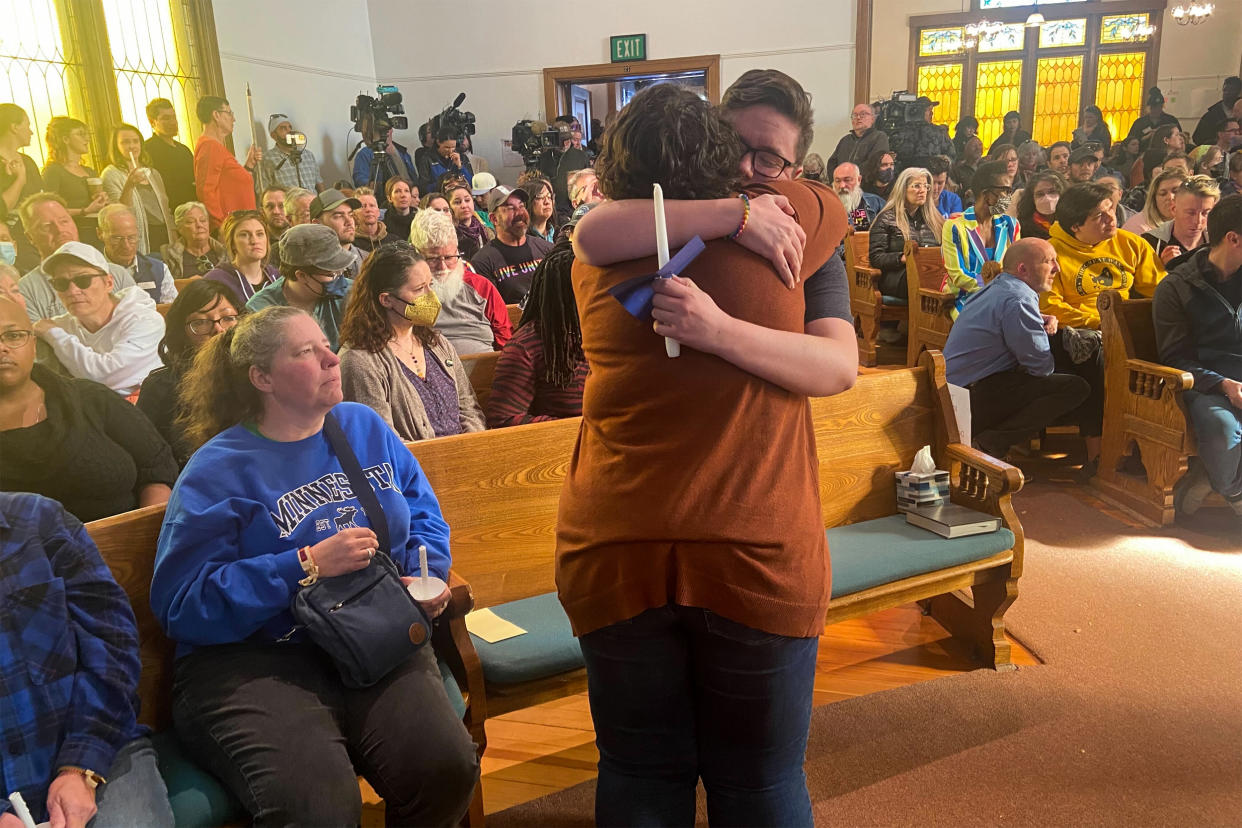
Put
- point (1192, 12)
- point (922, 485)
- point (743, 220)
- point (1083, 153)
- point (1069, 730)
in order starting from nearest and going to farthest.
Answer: point (743, 220) → point (1069, 730) → point (922, 485) → point (1192, 12) → point (1083, 153)

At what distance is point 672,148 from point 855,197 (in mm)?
4397

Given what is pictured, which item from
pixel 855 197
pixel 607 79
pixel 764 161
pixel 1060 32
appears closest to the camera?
pixel 764 161

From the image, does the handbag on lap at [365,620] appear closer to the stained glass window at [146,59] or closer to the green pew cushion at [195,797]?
the green pew cushion at [195,797]

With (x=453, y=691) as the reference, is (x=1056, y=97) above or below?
above

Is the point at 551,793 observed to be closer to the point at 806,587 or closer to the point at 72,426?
the point at 806,587

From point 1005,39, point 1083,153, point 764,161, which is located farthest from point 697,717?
point 1083,153

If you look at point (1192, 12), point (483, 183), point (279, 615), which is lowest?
point (279, 615)

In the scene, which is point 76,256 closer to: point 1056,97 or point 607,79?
point 607,79

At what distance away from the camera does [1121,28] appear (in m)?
4.91

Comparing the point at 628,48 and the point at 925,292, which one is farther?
the point at 925,292

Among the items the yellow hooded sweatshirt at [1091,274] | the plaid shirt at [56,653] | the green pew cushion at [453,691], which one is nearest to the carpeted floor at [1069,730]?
the green pew cushion at [453,691]

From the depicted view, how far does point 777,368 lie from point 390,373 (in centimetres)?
166

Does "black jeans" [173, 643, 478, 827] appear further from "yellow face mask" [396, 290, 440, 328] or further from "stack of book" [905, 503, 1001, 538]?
"stack of book" [905, 503, 1001, 538]

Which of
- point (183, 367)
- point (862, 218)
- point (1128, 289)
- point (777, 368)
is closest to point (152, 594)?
point (183, 367)
